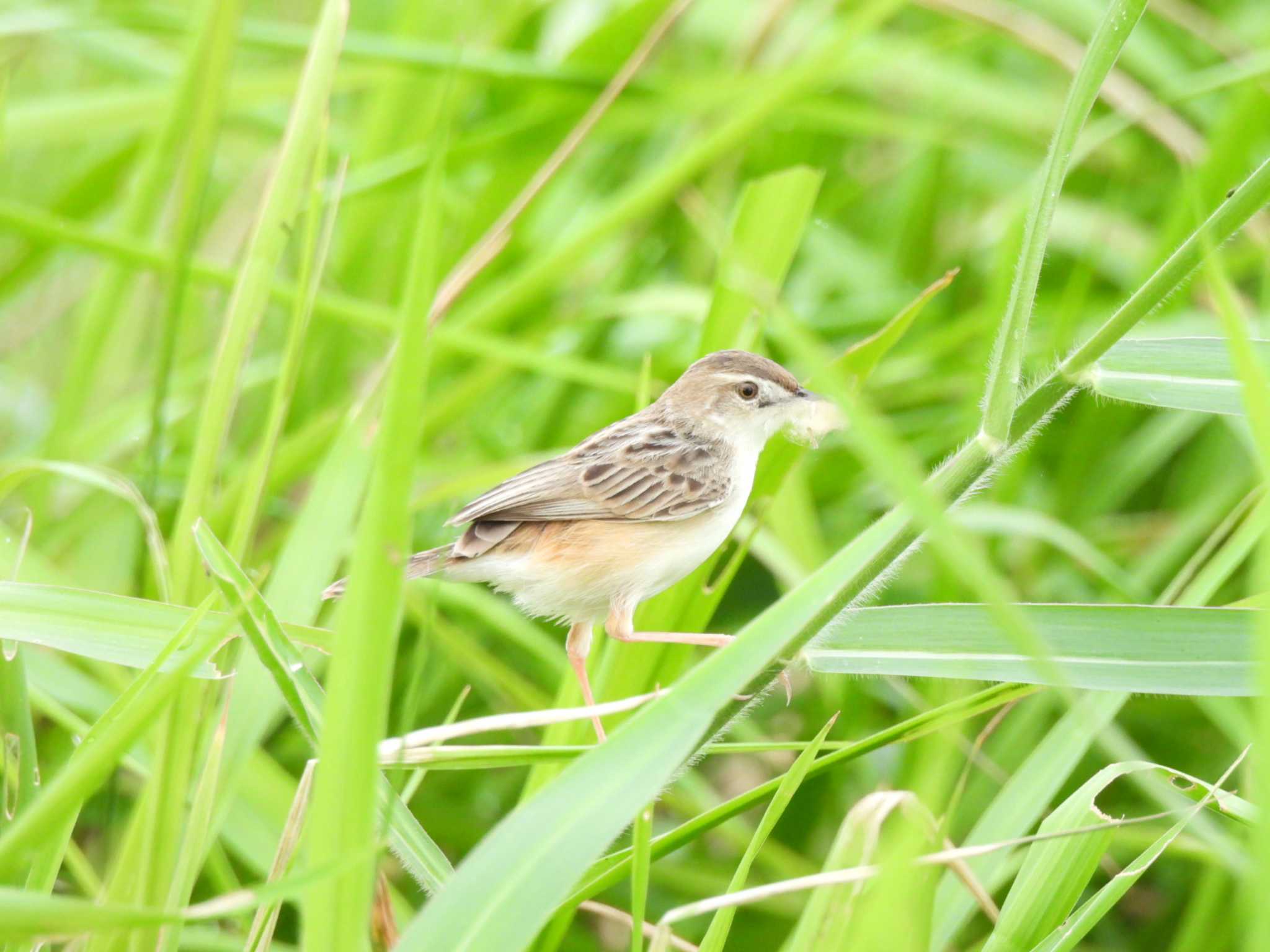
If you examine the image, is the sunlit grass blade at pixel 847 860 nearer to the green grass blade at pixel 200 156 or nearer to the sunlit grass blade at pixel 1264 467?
the sunlit grass blade at pixel 1264 467

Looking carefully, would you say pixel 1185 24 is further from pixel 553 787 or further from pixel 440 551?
pixel 553 787

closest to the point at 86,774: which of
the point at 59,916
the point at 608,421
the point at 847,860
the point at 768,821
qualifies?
the point at 59,916

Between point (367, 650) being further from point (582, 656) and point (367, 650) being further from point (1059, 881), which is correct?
point (582, 656)

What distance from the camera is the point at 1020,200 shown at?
13.9ft

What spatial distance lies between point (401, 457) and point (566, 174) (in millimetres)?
4002

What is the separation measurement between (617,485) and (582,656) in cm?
46

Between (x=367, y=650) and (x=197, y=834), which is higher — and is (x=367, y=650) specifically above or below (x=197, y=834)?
below

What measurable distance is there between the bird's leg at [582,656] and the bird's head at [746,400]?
634mm

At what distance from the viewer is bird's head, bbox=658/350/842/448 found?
9.86 ft

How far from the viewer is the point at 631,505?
289cm

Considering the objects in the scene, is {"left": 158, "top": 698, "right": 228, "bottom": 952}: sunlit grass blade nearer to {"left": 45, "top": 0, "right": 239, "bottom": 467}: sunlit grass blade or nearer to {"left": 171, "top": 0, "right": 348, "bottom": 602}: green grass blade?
{"left": 171, "top": 0, "right": 348, "bottom": 602}: green grass blade

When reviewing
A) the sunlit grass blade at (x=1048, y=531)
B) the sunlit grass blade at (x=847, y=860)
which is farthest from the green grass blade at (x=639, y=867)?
the sunlit grass blade at (x=1048, y=531)

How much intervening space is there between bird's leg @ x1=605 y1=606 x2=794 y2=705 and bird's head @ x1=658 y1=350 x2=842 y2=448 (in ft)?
2.01

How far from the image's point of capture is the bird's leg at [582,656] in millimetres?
2465
